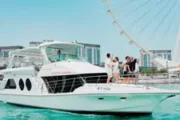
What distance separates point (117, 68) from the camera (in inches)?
599

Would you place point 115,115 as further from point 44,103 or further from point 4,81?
point 4,81

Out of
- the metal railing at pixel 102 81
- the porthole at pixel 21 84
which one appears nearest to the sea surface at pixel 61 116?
the metal railing at pixel 102 81

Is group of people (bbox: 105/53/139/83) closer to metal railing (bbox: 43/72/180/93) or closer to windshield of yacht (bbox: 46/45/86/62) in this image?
metal railing (bbox: 43/72/180/93)

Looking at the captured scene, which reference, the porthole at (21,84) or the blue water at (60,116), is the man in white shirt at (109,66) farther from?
the porthole at (21,84)

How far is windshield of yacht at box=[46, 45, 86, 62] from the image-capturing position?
18.5m

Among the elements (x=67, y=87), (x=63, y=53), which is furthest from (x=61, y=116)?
(x=63, y=53)

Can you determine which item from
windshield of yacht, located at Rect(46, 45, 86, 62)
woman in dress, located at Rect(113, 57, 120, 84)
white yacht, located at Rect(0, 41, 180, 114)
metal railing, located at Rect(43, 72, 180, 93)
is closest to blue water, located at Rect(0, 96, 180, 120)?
white yacht, located at Rect(0, 41, 180, 114)

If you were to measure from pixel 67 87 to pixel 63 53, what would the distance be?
3.42 metres

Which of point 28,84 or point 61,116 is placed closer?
point 61,116

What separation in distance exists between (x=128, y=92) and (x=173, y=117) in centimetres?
237

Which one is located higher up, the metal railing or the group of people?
the group of people

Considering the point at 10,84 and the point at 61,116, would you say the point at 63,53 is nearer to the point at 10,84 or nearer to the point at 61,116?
the point at 10,84

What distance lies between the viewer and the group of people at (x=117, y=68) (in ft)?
49.4

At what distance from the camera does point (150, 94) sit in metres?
13.8
